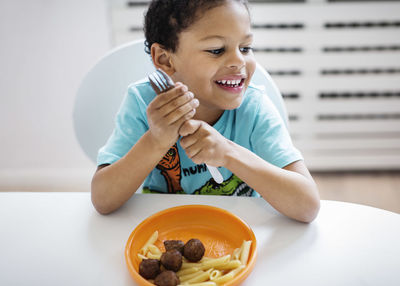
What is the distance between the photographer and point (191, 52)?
755 mm

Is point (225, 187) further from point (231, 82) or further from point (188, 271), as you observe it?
point (188, 271)

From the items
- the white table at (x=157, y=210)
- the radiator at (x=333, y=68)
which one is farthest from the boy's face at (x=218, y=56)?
the radiator at (x=333, y=68)

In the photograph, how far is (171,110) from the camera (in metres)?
0.65

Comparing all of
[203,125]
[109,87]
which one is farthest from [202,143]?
[109,87]

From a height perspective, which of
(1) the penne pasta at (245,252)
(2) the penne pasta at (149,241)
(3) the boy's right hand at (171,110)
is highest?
(3) the boy's right hand at (171,110)

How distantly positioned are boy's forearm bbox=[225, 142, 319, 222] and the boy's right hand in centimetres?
12

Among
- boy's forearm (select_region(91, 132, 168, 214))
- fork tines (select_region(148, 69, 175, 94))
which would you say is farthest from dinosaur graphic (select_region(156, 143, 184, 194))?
fork tines (select_region(148, 69, 175, 94))

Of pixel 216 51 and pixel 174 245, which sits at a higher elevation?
pixel 216 51

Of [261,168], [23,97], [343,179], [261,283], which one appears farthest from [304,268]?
[23,97]

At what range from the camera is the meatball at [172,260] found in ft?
1.76

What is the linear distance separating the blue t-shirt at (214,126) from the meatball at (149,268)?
293 millimetres

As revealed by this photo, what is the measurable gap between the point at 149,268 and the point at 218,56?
0.42 metres

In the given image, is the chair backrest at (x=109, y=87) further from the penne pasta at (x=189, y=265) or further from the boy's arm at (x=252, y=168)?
the penne pasta at (x=189, y=265)

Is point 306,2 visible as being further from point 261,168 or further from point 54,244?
point 54,244
